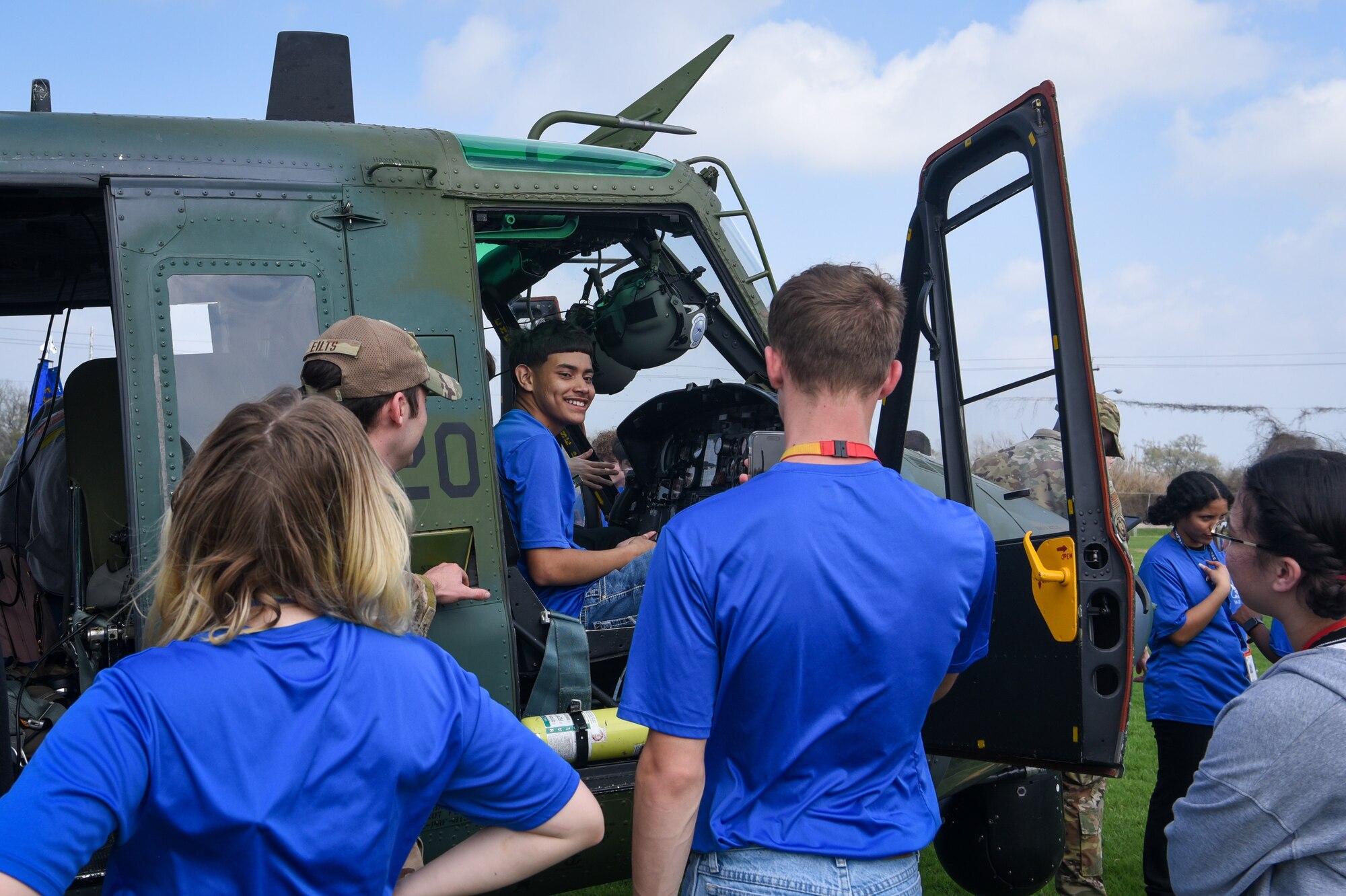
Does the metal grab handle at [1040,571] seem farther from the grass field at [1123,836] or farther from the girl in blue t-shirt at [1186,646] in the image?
the grass field at [1123,836]

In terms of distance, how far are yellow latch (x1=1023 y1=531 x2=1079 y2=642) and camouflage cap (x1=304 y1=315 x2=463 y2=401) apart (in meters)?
1.64

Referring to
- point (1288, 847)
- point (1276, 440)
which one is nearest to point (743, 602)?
point (1288, 847)

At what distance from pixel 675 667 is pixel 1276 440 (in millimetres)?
1694

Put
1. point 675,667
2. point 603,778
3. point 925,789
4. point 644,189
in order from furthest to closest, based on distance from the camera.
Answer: point 644,189 < point 603,778 < point 925,789 < point 675,667

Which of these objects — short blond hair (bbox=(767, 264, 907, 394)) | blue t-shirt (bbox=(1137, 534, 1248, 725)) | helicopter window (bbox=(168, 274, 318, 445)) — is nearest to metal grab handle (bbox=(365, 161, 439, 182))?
helicopter window (bbox=(168, 274, 318, 445))

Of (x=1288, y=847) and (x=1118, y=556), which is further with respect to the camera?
(x=1118, y=556)

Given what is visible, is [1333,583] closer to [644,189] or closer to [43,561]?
[644,189]

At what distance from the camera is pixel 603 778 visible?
3.24m

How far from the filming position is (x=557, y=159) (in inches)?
142

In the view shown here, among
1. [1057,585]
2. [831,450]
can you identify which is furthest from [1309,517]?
[1057,585]

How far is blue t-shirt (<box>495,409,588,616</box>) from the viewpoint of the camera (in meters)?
3.51

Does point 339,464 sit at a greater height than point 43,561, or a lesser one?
greater

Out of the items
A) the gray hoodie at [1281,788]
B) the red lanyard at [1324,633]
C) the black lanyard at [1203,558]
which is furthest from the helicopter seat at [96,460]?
Answer: the black lanyard at [1203,558]

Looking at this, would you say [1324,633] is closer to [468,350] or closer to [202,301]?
[468,350]
